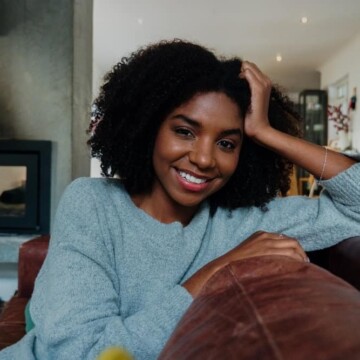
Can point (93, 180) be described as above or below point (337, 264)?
above

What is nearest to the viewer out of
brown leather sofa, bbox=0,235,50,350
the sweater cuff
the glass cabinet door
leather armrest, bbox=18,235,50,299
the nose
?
the nose

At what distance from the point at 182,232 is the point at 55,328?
1.28 feet

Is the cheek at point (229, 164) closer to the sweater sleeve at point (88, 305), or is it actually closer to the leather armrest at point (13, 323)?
the sweater sleeve at point (88, 305)

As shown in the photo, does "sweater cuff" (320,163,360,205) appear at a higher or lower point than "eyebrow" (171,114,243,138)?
lower

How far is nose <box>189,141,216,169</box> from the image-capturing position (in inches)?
38.5

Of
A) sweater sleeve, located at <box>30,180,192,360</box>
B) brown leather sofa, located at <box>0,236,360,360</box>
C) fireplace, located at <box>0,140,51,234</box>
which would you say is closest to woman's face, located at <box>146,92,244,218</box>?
sweater sleeve, located at <box>30,180,192,360</box>

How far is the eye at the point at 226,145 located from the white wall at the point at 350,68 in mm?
5297

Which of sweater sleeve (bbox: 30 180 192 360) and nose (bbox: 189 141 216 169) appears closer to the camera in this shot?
sweater sleeve (bbox: 30 180 192 360)

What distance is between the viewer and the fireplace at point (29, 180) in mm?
2518

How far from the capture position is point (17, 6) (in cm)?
259

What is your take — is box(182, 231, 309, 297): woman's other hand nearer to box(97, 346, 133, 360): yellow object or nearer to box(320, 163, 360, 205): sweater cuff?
box(97, 346, 133, 360): yellow object

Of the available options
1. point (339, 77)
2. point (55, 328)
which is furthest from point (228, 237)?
point (339, 77)

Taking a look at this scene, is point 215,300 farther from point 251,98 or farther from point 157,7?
point 157,7

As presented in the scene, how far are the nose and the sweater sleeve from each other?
0.72 ft
